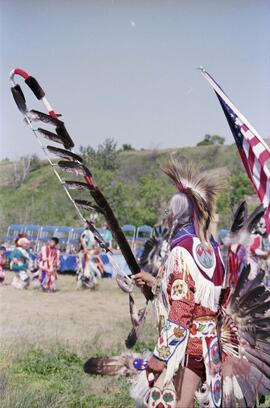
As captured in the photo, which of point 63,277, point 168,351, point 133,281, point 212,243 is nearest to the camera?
point 168,351

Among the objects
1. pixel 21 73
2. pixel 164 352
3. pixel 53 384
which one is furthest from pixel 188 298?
pixel 53 384

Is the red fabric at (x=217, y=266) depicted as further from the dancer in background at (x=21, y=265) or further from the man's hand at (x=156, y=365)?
the dancer in background at (x=21, y=265)

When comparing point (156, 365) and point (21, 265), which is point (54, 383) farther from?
point (21, 265)

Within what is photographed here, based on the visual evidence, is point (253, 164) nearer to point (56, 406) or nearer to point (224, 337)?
point (224, 337)

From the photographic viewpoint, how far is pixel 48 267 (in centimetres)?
1509

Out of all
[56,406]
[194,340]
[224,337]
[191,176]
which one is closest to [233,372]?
[224,337]

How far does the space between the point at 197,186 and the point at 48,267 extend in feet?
37.6

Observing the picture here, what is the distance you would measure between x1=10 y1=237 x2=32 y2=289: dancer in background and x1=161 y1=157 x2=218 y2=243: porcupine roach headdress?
1139 cm

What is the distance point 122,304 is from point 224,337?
8.63 m

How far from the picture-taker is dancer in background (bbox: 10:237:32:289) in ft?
49.1

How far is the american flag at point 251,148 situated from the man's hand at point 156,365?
3.00 ft

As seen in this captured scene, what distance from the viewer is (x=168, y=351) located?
3527 millimetres

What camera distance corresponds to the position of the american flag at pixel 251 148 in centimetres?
379

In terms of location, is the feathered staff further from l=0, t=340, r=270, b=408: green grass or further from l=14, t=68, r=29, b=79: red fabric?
l=0, t=340, r=270, b=408: green grass
